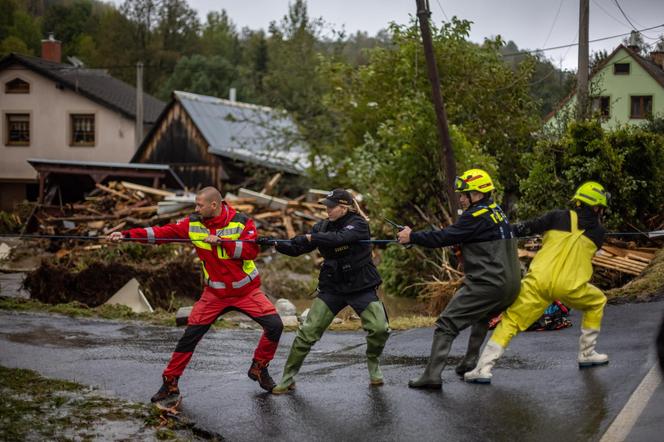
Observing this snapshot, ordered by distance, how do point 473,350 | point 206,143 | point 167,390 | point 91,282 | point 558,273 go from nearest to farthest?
point 167,390
point 558,273
point 473,350
point 91,282
point 206,143

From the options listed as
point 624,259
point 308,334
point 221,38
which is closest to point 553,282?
point 308,334

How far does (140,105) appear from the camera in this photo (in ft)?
145

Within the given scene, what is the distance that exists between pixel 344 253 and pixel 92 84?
43.2 metres

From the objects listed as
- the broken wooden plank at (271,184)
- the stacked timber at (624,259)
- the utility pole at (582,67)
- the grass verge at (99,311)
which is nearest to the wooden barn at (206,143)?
the broken wooden plank at (271,184)

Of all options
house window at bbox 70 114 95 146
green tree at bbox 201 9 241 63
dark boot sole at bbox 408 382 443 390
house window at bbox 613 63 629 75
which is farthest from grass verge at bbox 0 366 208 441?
green tree at bbox 201 9 241 63

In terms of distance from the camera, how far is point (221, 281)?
783 centimetres

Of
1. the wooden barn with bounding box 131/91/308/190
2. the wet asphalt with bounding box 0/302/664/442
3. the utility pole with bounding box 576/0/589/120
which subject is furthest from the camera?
the wooden barn with bounding box 131/91/308/190

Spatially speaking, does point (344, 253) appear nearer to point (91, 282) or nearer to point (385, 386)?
point (385, 386)

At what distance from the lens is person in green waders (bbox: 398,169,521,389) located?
7.79 metres

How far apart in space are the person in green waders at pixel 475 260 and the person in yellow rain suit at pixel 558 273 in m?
0.16

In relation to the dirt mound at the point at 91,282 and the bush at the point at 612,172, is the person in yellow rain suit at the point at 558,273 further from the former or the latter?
the dirt mound at the point at 91,282

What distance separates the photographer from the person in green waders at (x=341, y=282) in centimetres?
795

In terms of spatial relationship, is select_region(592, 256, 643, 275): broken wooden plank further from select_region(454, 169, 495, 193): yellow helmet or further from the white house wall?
the white house wall

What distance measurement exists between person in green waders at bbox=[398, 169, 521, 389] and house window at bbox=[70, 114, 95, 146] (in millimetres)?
A: 41186
